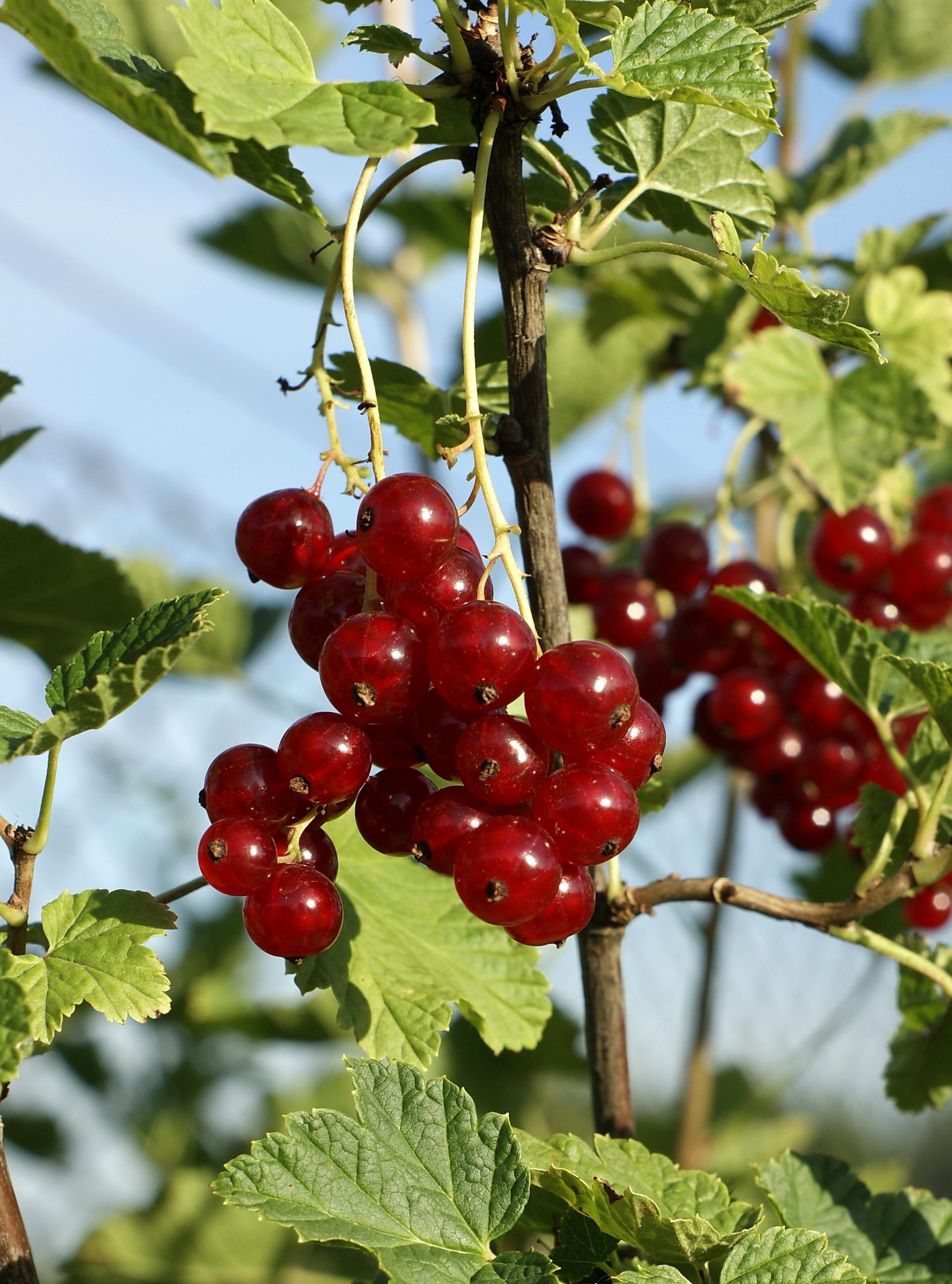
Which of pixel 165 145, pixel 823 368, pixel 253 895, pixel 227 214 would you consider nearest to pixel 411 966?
pixel 253 895

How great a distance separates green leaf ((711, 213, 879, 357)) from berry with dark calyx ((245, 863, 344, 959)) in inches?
14.6

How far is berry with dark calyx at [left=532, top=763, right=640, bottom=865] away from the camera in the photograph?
548 mm

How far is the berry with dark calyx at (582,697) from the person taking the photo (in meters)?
0.54

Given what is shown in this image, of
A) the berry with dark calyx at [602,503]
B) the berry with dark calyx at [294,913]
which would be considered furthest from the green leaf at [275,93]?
the berry with dark calyx at [602,503]

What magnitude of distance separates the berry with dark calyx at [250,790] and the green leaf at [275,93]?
29cm

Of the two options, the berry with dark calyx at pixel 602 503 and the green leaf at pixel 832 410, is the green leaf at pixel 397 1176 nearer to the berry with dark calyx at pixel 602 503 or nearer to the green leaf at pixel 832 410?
the green leaf at pixel 832 410

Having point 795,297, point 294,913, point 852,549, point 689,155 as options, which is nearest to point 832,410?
point 852,549

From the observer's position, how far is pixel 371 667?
0.56 m

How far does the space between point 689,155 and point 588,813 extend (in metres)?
0.46

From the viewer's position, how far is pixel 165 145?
52 centimetres

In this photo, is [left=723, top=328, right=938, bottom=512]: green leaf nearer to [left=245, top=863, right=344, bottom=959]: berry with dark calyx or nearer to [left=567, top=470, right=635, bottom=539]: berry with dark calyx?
[left=567, top=470, right=635, bottom=539]: berry with dark calyx

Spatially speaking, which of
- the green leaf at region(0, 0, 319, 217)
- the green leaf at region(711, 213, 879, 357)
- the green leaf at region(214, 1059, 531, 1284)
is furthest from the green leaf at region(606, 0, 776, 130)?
the green leaf at region(214, 1059, 531, 1284)

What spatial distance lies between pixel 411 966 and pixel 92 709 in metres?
0.31

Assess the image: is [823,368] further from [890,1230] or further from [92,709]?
[92,709]
